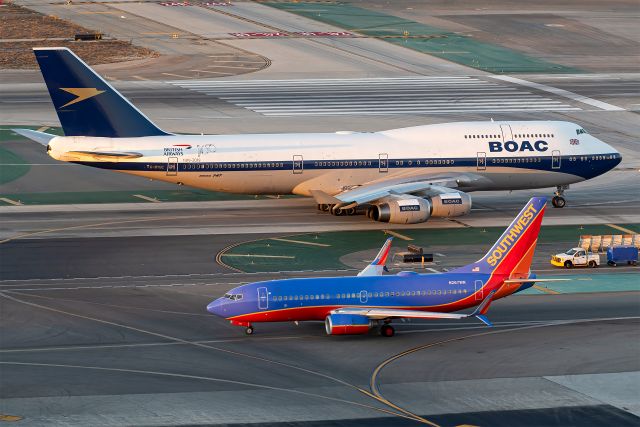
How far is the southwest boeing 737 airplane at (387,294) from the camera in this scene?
207ft

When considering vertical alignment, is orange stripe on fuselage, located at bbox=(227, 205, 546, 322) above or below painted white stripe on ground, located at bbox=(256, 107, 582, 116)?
below

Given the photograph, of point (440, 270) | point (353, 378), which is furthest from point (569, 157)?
point (353, 378)

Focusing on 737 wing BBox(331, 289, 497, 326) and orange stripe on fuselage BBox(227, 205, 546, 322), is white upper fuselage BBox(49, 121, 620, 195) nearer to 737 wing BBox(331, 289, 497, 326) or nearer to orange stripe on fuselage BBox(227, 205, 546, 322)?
orange stripe on fuselage BBox(227, 205, 546, 322)

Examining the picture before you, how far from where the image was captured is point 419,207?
85.8m

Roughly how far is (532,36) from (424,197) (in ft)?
271

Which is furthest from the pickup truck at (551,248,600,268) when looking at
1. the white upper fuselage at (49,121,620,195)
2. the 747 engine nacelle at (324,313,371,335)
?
the 747 engine nacelle at (324,313,371,335)

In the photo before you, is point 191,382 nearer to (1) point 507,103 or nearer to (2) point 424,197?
(2) point 424,197

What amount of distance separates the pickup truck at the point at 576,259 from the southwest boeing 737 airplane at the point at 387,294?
12.7 meters

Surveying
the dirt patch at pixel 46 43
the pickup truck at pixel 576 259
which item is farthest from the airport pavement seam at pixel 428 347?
the dirt patch at pixel 46 43

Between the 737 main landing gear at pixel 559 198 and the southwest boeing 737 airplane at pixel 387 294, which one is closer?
the southwest boeing 737 airplane at pixel 387 294

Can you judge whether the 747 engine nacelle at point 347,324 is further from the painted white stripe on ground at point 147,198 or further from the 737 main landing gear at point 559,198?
the painted white stripe on ground at point 147,198

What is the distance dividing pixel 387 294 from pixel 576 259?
18.3 meters

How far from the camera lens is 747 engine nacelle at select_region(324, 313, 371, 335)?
63031 mm

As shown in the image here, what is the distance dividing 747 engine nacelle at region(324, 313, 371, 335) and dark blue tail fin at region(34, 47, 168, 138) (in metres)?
30.0
